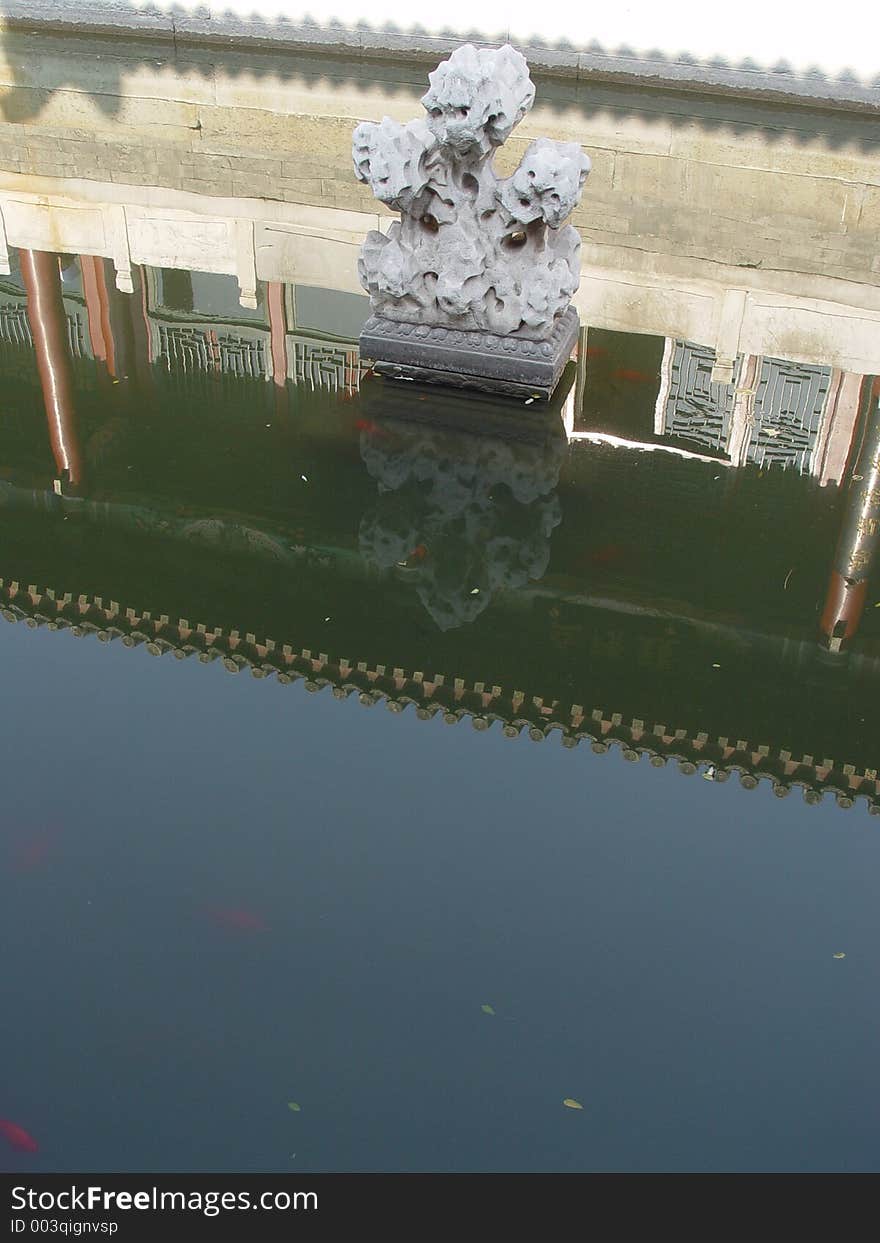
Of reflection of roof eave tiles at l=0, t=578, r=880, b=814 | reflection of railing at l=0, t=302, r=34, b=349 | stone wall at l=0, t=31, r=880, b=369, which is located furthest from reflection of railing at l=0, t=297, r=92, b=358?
reflection of roof eave tiles at l=0, t=578, r=880, b=814

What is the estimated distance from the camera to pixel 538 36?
13688mm

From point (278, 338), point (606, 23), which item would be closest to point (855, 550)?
point (278, 338)

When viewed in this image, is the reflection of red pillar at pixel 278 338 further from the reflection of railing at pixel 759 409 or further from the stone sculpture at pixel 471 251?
the reflection of railing at pixel 759 409

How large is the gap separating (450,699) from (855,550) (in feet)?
7.51

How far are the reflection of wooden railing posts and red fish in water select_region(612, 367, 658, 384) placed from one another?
130cm

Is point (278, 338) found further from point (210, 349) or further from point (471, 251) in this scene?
point (471, 251)

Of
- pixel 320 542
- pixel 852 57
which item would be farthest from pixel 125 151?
pixel 320 542

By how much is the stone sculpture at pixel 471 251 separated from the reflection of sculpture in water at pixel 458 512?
50 centimetres

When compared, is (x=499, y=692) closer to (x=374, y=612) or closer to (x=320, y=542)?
(x=374, y=612)

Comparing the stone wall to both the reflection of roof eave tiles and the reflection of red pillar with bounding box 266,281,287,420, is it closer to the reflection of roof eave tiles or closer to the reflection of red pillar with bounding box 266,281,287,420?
the reflection of red pillar with bounding box 266,281,287,420

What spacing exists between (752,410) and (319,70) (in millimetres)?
8620

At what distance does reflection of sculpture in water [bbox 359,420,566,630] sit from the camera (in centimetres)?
598

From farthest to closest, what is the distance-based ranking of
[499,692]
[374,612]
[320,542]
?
1. [320,542]
2. [374,612]
3. [499,692]

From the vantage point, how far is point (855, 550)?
6.29m
